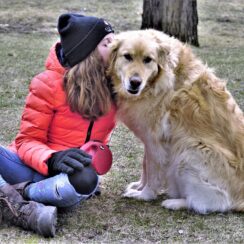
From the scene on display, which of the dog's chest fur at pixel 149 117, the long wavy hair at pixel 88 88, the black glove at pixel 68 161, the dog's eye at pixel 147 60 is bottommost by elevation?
the black glove at pixel 68 161

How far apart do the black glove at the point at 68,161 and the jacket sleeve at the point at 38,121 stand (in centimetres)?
7

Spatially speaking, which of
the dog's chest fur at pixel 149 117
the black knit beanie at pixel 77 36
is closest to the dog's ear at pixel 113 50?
the black knit beanie at pixel 77 36

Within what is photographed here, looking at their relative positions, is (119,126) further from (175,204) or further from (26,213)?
(26,213)

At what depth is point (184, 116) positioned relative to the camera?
142 inches

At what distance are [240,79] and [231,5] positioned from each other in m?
7.23

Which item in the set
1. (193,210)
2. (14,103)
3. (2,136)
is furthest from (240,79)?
(193,210)

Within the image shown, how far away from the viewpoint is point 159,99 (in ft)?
11.9

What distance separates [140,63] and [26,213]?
1.18 metres

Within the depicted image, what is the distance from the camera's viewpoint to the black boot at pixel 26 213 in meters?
3.18

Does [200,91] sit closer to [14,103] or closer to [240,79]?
[14,103]

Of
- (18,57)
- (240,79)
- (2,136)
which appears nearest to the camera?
(2,136)

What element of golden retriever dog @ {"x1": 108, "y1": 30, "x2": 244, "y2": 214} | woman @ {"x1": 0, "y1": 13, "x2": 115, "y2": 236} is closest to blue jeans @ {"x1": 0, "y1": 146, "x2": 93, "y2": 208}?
woman @ {"x1": 0, "y1": 13, "x2": 115, "y2": 236}

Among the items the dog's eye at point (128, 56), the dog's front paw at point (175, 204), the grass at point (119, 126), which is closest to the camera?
the grass at point (119, 126)

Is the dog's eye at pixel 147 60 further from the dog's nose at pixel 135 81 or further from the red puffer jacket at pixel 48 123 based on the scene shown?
the red puffer jacket at pixel 48 123
